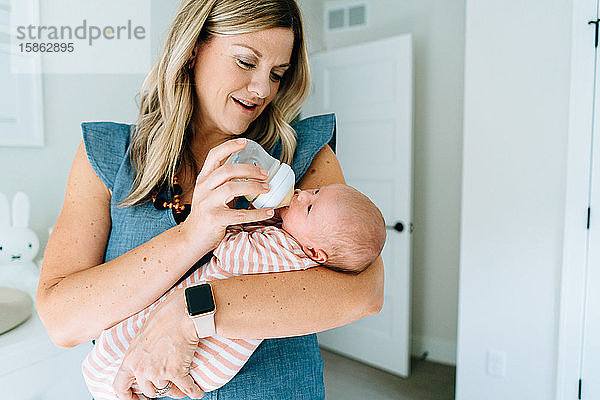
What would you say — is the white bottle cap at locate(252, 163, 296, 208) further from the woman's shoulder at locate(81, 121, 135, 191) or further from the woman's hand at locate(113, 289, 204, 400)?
the woman's shoulder at locate(81, 121, 135, 191)

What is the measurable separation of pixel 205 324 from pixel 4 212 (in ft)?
4.67

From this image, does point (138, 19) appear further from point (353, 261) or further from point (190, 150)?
point (353, 261)

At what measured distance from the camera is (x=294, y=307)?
754 millimetres

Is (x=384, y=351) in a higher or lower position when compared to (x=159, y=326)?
lower

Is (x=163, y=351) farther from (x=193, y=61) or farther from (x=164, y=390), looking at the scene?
(x=193, y=61)

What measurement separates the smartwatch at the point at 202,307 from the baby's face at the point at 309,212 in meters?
0.28

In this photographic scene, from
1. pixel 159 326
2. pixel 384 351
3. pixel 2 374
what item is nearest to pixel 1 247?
pixel 2 374

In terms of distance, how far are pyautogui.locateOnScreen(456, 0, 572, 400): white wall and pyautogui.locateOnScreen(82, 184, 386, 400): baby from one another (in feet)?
5.12

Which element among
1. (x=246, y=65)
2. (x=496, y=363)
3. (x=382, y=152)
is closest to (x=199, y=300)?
(x=246, y=65)

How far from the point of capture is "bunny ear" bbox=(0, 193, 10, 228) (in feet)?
5.56

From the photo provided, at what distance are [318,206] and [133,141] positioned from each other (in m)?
0.47

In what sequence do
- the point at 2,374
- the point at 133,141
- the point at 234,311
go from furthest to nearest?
the point at 2,374 → the point at 133,141 → the point at 234,311

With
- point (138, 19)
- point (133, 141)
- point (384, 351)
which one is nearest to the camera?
point (133, 141)

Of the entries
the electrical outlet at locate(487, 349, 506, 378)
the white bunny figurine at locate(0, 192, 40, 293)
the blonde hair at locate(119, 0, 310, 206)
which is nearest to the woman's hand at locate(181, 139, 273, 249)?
the blonde hair at locate(119, 0, 310, 206)
